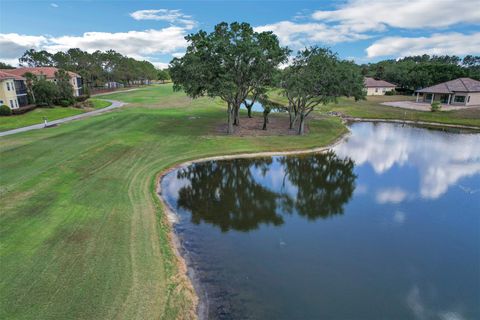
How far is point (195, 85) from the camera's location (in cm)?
3519

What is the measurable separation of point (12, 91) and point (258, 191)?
45369 mm

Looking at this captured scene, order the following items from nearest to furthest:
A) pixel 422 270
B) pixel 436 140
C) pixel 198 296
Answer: pixel 198 296 < pixel 422 270 < pixel 436 140

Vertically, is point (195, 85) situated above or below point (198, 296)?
above

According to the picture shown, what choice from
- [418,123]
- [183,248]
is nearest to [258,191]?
[183,248]

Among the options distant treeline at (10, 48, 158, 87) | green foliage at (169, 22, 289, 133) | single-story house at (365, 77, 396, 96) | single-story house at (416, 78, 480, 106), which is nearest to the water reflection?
green foliage at (169, 22, 289, 133)

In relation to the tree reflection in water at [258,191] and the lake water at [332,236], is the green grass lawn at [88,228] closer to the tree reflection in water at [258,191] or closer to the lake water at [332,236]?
the lake water at [332,236]

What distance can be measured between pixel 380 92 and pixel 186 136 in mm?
76763

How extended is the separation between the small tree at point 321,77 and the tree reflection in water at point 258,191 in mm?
10529

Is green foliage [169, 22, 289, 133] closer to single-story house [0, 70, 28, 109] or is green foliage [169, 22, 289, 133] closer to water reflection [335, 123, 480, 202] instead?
water reflection [335, 123, 480, 202]

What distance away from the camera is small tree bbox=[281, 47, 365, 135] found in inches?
1372

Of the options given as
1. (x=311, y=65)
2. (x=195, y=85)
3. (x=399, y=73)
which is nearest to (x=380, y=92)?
(x=399, y=73)

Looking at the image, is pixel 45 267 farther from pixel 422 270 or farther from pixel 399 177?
pixel 399 177

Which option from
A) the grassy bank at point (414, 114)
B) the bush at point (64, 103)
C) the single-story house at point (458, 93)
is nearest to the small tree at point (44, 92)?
the bush at point (64, 103)

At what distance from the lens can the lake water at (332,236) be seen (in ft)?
36.1
